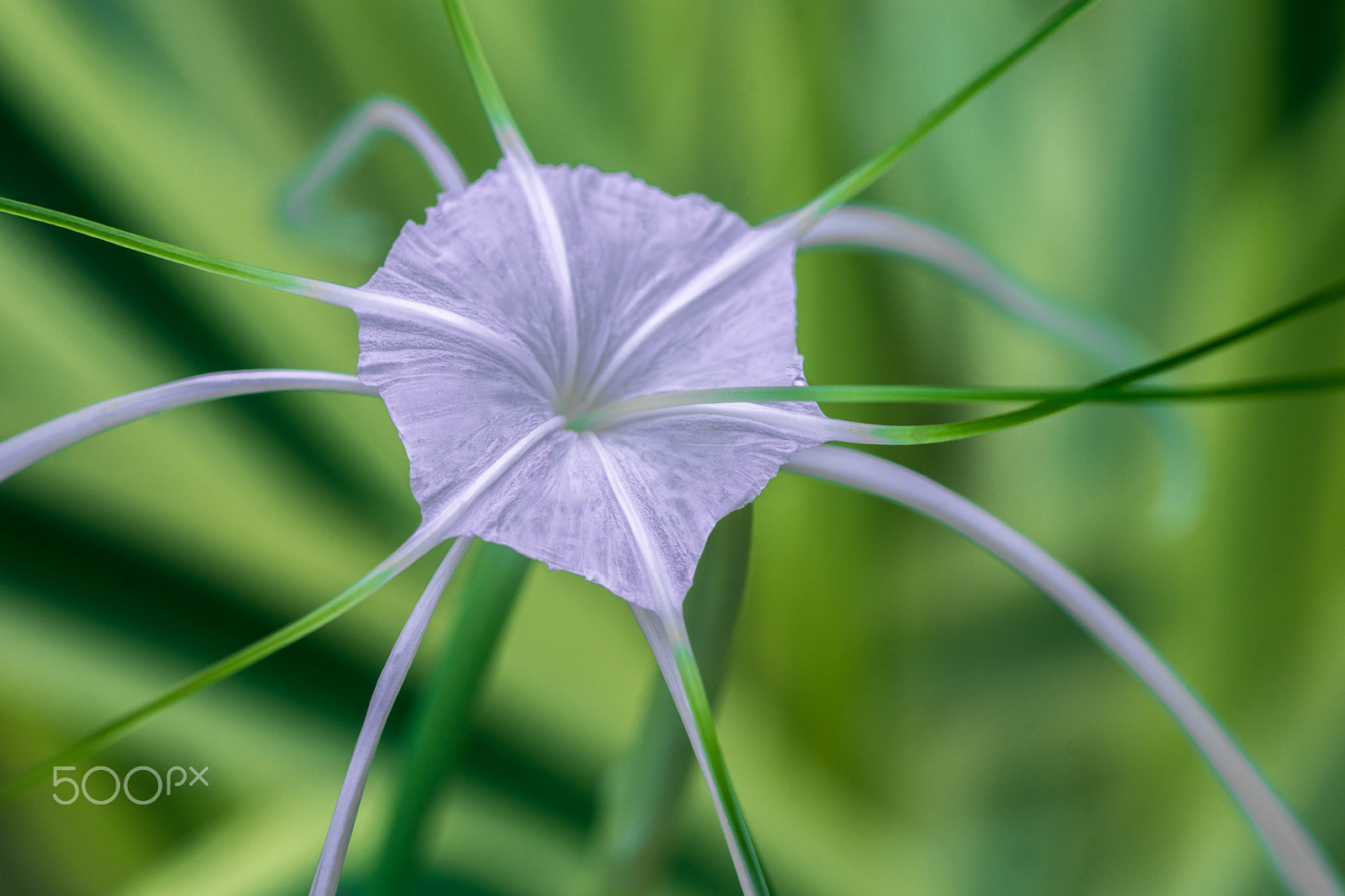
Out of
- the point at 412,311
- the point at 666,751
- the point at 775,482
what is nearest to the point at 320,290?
the point at 412,311

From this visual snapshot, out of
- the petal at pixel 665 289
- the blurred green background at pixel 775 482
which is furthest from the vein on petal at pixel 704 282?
the blurred green background at pixel 775 482

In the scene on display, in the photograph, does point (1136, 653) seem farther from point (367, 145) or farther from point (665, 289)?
point (367, 145)

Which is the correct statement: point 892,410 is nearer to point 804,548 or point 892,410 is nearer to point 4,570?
point 804,548

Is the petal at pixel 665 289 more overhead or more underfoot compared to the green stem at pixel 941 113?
more underfoot

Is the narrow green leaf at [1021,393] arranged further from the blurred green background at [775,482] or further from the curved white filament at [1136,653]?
the blurred green background at [775,482]

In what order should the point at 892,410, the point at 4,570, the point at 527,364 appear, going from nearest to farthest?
the point at 527,364, the point at 4,570, the point at 892,410

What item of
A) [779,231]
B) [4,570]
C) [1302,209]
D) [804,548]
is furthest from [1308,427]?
[4,570]

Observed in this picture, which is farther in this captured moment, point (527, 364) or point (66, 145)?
point (66, 145)
